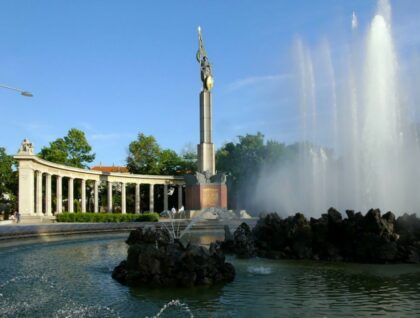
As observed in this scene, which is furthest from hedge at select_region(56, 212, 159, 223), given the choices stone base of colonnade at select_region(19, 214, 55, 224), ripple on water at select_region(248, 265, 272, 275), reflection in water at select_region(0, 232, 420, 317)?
ripple on water at select_region(248, 265, 272, 275)

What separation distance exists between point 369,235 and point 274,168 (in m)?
52.8

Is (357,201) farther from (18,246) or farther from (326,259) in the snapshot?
(18,246)

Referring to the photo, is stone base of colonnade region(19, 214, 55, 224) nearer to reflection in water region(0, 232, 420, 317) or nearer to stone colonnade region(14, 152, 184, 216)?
stone colonnade region(14, 152, 184, 216)

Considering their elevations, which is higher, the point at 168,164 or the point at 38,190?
the point at 168,164

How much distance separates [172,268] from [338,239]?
8.22 meters

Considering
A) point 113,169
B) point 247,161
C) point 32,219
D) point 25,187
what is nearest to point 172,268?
point 32,219

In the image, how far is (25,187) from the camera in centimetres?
5050

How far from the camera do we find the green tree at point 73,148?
7319 cm

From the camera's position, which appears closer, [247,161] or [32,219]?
[32,219]

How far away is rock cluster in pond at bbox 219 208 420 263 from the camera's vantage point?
57.5 ft

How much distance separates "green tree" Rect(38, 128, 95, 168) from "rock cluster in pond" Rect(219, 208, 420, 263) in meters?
57.4

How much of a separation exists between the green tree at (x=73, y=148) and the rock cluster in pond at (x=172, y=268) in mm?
61697

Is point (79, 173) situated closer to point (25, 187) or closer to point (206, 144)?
point (25, 187)

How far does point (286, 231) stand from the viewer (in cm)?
1955
